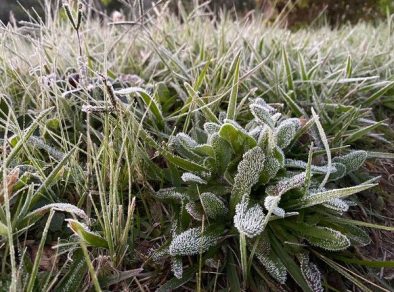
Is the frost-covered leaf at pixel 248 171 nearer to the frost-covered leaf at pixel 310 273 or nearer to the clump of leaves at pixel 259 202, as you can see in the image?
the clump of leaves at pixel 259 202

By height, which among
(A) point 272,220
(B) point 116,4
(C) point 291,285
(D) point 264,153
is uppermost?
(D) point 264,153

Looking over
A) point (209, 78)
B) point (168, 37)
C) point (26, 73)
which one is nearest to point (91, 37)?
point (168, 37)

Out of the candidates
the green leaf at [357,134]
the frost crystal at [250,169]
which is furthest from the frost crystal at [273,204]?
the green leaf at [357,134]

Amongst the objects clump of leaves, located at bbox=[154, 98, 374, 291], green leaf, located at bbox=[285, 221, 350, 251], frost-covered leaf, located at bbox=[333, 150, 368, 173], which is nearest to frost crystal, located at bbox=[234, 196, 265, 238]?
clump of leaves, located at bbox=[154, 98, 374, 291]

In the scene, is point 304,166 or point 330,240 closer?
point 330,240

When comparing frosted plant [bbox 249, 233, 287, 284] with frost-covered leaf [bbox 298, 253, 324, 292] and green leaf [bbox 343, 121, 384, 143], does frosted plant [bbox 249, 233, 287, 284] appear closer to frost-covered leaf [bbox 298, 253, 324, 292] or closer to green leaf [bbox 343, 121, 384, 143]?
frost-covered leaf [bbox 298, 253, 324, 292]

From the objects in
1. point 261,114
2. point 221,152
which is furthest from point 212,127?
point 261,114

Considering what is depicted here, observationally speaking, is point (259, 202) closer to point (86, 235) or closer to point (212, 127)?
point (212, 127)

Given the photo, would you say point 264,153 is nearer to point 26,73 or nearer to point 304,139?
point 304,139
